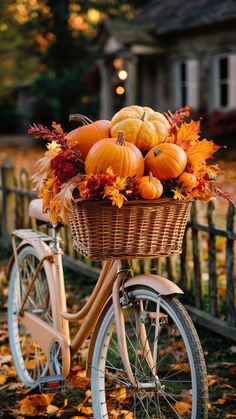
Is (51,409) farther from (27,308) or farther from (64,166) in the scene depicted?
(64,166)

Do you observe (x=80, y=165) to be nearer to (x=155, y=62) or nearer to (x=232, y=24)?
(x=232, y=24)

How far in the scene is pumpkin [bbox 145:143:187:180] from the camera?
2842mm

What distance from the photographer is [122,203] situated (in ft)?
8.94

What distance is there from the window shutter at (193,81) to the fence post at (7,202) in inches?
490

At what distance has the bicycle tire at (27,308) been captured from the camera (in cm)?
406

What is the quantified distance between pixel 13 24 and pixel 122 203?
111 ft

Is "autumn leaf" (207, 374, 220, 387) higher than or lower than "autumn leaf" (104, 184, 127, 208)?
lower

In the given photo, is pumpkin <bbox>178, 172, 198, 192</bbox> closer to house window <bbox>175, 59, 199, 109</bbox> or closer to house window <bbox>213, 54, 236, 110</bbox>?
house window <bbox>213, 54, 236, 110</bbox>

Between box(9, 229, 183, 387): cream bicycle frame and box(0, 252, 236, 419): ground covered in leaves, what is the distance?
270 mm

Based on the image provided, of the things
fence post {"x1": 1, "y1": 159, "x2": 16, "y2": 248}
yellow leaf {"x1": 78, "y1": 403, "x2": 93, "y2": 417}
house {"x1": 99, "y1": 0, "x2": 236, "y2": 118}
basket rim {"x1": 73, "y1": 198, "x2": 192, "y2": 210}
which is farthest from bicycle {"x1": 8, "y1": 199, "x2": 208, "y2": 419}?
house {"x1": 99, "y1": 0, "x2": 236, "y2": 118}

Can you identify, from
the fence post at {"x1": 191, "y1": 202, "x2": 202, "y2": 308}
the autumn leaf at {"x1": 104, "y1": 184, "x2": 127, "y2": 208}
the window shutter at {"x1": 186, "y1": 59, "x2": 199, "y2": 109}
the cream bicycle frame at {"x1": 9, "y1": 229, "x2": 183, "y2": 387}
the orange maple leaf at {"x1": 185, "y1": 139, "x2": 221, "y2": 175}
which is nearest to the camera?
the autumn leaf at {"x1": 104, "y1": 184, "x2": 127, "y2": 208}

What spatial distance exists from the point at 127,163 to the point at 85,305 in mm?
966

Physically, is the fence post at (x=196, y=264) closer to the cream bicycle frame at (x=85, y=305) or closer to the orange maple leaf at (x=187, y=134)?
the cream bicycle frame at (x=85, y=305)

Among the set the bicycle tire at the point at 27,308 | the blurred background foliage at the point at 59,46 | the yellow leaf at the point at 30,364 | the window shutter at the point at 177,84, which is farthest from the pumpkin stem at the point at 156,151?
the blurred background foliage at the point at 59,46
